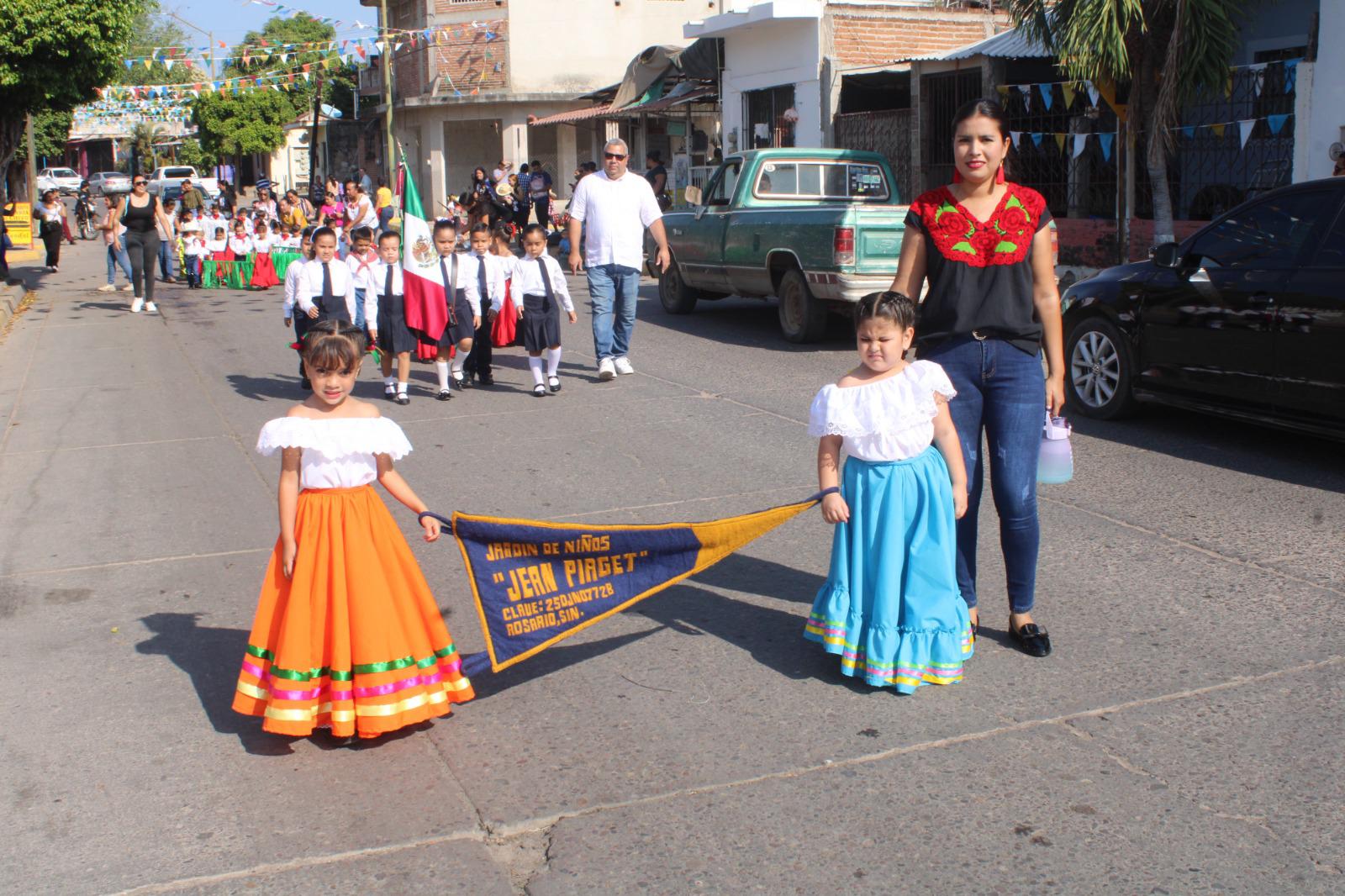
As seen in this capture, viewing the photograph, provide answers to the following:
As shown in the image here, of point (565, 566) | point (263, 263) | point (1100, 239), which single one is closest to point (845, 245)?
point (1100, 239)

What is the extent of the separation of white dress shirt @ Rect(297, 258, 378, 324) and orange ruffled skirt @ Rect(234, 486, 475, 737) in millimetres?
6456

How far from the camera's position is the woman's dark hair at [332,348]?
13.4ft

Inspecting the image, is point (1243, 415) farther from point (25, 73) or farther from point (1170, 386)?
point (25, 73)

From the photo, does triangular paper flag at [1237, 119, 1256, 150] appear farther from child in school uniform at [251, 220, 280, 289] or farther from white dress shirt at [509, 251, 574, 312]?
child in school uniform at [251, 220, 280, 289]

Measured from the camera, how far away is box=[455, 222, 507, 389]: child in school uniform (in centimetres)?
1078

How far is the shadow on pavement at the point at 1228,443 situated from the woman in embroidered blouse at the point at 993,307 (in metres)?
3.39

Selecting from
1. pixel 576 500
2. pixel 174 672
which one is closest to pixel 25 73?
pixel 576 500

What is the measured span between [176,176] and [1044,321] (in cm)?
5903

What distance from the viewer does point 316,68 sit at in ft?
130

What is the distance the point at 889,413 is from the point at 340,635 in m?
1.87

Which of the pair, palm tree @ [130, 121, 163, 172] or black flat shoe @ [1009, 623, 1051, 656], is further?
palm tree @ [130, 121, 163, 172]

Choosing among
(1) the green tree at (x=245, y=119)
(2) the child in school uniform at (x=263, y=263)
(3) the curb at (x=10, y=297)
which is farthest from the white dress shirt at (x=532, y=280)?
(1) the green tree at (x=245, y=119)

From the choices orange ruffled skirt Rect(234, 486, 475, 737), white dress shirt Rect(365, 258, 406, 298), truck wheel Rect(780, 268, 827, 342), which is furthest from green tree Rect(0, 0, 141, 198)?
orange ruffled skirt Rect(234, 486, 475, 737)

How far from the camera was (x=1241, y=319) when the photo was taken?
7.67m
